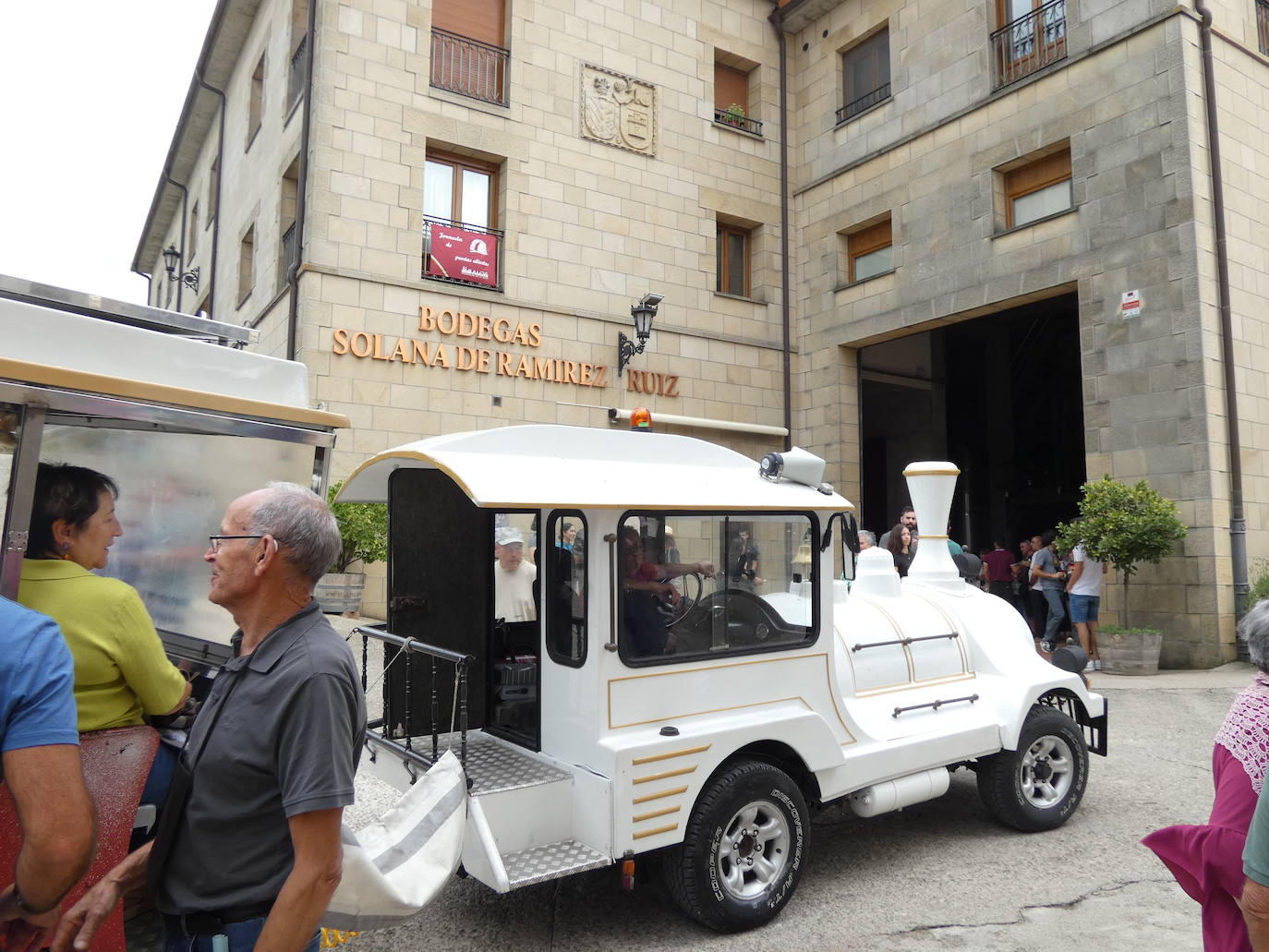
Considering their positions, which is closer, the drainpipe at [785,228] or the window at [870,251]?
Answer: the window at [870,251]

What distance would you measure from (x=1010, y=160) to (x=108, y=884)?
1406cm

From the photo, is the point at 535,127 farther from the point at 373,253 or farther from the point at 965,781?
the point at 965,781

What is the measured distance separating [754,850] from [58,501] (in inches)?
126

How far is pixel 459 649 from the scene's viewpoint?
4699 mm

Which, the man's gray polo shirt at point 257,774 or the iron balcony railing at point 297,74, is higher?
the iron balcony railing at point 297,74

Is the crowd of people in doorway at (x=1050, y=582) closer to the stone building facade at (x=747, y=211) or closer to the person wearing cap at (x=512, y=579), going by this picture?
the stone building facade at (x=747, y=211)

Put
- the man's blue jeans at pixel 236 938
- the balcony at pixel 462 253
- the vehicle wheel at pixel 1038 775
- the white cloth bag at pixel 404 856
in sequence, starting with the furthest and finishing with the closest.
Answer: the balcony at pixel 462 253 → the vehicle wheel at pixel 1038 775 → the white cloth bag at pixel 404 856 → the man's blue jeans at pixel 236 938

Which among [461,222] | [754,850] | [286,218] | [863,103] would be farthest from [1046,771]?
[863,103]

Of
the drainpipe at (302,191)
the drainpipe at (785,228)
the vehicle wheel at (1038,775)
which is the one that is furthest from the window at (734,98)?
the vehicle wheel at (1038,775)

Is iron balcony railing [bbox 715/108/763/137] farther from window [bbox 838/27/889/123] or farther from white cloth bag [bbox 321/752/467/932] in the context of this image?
white cloth bag [bbox 321/752/467/932]

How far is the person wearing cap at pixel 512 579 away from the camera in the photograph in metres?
4.52

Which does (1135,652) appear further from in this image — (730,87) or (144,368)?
(730,87)

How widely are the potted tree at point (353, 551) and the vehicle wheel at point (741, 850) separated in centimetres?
719

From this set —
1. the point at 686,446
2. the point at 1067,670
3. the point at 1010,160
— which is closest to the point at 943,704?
the point at 1067,670
